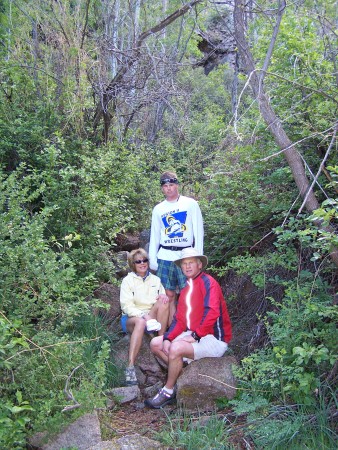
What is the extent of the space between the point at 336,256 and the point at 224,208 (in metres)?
2.67

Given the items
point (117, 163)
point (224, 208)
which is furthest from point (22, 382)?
point (117, 163)

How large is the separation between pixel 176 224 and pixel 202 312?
108cm

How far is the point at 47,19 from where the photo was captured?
731 cm

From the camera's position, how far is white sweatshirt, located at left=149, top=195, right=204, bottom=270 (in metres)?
5.50

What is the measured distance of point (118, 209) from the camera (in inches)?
278

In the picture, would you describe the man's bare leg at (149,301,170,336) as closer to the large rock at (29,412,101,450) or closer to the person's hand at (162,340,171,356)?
the person's hand at (162,340,171,356)

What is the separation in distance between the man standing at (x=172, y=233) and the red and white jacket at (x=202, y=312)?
60 cm

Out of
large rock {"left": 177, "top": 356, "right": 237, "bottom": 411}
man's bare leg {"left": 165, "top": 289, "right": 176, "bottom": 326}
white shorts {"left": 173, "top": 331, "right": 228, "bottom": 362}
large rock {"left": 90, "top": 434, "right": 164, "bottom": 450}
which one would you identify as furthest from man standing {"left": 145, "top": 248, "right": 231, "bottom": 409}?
large rock {"left": 90, "top": 434, "right": 164, "bottom": 450}

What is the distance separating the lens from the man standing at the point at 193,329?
15.5 ft

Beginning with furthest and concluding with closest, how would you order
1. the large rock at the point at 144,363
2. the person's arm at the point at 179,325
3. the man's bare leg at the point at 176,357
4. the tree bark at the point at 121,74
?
the tree bark at the point at 121,74
the large rock at the point at 144,363
the person's arm at the point at 179,325
the man's bare leg at the point at 176,357

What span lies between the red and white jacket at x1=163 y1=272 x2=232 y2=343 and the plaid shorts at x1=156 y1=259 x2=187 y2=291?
1.86ft

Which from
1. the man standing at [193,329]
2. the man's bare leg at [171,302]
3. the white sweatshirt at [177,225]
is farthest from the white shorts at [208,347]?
the white sweatshirt at [177,225]

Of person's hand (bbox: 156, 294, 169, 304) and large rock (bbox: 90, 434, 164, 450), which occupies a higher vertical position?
person's hand (bbox: 156, 294, 169, 304)

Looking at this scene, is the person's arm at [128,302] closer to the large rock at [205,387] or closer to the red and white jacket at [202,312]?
the red and white jacket at [202,312]
